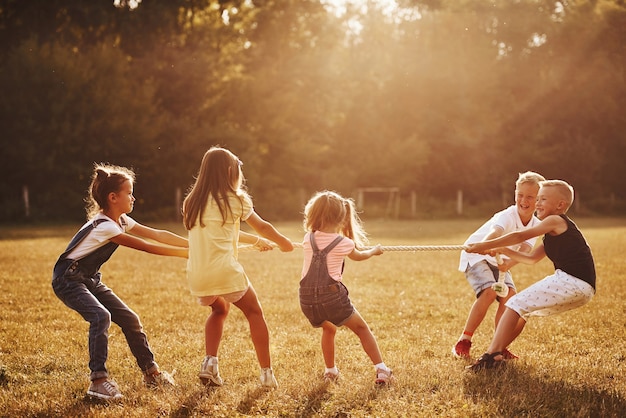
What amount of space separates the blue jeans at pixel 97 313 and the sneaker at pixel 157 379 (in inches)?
2.7

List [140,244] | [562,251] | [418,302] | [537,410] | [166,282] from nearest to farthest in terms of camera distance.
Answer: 1. [537,410]
2. [140,244]
3. [562,251]
4. [418,302]
5. [166,282]

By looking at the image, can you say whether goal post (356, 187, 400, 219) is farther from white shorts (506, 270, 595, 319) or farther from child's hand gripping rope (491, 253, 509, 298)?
white shorts (506, 270, 595, 319)

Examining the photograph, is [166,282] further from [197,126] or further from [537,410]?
[197,126]

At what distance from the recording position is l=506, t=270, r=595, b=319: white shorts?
18.4ft

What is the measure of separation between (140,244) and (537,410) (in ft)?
10.5

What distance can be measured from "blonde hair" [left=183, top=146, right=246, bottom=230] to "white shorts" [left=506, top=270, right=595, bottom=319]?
2.60m

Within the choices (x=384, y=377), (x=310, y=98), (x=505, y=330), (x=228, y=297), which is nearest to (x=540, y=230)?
(x=505, y=330)

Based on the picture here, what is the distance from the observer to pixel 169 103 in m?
38.8

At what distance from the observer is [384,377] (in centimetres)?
534

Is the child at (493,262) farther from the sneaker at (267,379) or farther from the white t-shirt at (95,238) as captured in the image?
the white t-shirt at (95,238)

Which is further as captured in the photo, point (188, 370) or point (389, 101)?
point (389, 101)

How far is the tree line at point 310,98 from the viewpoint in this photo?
3394 cm

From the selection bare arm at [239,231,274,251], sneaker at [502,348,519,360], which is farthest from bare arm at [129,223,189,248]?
sneaker at [502,348,519,360]

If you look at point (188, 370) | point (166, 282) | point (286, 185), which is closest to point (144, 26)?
point (286, 185)
